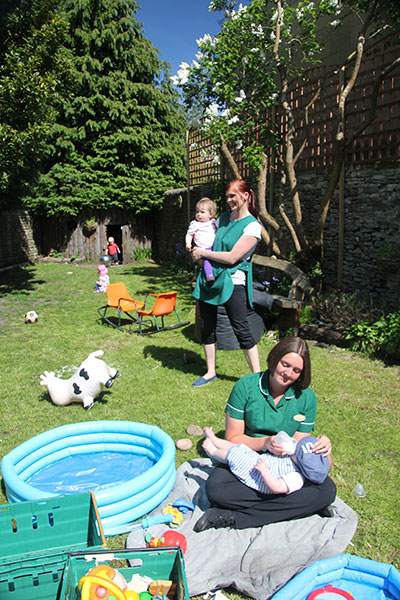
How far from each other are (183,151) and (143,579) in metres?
17.5

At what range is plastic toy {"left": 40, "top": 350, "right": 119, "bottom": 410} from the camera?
416 centimetres

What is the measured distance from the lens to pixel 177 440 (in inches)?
141

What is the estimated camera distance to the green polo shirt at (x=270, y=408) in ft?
8.73

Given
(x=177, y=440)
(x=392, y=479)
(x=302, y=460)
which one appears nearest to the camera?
(x=302, y=460)

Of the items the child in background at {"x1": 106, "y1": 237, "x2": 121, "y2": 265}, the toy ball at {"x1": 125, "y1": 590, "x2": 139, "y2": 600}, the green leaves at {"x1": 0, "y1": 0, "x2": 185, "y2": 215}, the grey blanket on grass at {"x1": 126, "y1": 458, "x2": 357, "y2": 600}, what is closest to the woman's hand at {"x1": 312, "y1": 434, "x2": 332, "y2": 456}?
the grey blanket on grass at {"x1": 126, "y1": 458, "x2": 357, "y2": 600}

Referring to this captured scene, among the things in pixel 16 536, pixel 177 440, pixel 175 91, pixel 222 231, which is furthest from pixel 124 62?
pixel 16 536

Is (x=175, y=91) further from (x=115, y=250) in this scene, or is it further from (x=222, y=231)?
(x=222, y=231)

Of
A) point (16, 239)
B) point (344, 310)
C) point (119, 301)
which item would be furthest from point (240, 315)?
point (16, 239)

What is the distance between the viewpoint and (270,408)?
267cm

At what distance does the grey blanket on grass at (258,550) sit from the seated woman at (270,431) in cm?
6

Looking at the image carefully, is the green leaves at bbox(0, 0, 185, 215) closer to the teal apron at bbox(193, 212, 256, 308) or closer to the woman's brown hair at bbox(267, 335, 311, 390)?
the teal apron at bbox(193, 212, 256, 308)

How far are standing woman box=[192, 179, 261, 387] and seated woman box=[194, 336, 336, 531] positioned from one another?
153 cm

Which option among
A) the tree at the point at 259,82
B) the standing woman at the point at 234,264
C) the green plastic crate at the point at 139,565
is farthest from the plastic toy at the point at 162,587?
the tree at the point at 259,82

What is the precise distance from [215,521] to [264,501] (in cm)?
31
